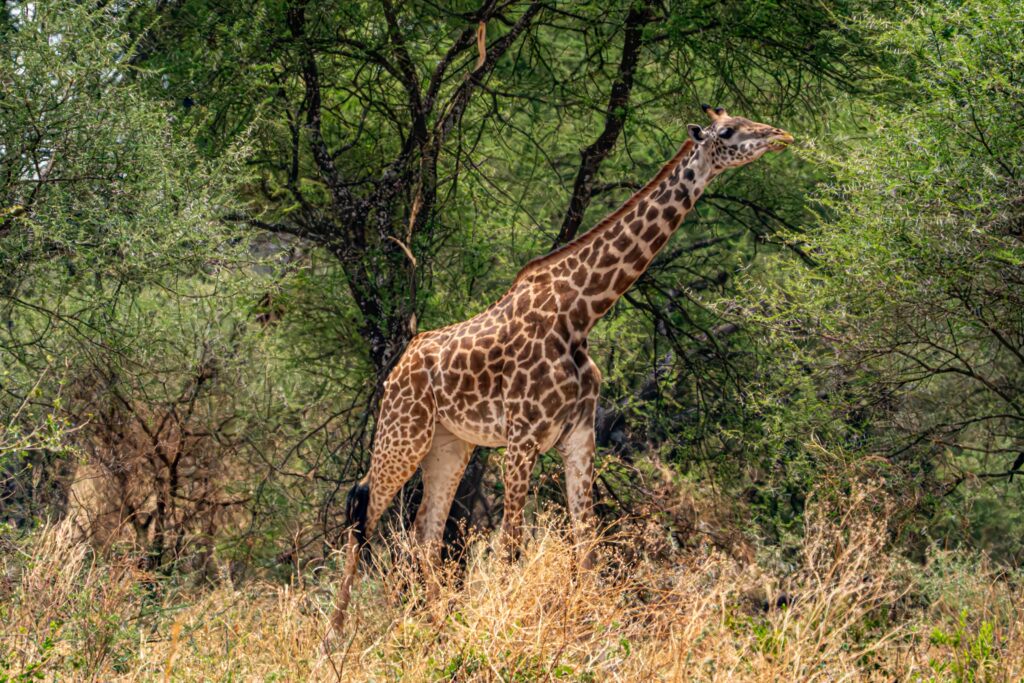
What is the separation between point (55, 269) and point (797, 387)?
6522 mm

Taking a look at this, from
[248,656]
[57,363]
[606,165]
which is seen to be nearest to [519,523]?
[248,656]

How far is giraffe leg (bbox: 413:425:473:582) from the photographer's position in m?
7.95

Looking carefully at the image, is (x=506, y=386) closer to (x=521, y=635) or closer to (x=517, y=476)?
(x=517, y=476)

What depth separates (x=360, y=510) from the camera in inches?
318

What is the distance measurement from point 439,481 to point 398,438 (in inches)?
18.3

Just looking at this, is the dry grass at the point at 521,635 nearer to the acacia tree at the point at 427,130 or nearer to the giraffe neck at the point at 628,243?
the giraffe neck at the point at 628,243

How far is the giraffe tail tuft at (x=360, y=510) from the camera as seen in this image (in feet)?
26.4

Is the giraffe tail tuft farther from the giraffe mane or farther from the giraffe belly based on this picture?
the giraffe mane

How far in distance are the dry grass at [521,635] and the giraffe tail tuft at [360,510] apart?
52 cm

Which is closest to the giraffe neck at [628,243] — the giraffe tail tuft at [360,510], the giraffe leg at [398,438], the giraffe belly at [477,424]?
the giraffe belly at [477,424]

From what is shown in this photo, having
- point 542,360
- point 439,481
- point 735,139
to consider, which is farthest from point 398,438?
point 735,139

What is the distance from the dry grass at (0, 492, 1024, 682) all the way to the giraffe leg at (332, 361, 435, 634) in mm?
520

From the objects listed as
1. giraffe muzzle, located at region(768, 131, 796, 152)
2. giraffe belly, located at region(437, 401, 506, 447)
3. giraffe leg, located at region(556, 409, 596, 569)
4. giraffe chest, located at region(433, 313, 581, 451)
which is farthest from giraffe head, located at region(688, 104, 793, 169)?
giraffe belly, located at region(437, 401, 506, 447)

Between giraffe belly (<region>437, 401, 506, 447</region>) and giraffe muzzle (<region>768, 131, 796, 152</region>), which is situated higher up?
giraffe muzzle (<region>768, 131, 796, 152</region>)
